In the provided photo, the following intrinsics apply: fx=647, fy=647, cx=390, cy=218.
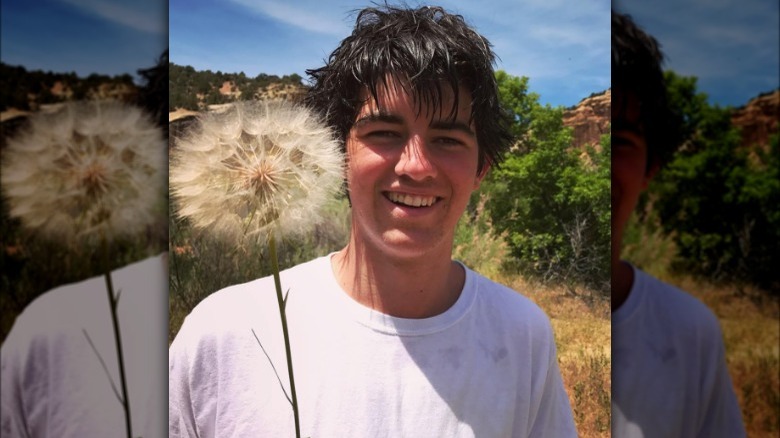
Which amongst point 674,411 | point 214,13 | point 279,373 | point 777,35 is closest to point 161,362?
point 279,373

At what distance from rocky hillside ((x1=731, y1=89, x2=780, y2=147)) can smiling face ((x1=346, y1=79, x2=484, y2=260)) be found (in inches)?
49.3

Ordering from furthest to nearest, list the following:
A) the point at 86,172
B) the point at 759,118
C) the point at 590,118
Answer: the point at 590,118, the point at 86,172, the point at 759,118

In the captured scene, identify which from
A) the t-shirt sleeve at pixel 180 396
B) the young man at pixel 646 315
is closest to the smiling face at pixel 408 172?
the young man at pixel 646 315

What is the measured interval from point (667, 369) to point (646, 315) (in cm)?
28

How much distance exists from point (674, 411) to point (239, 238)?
94.1 inches

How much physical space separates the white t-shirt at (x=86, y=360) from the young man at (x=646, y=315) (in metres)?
2.42

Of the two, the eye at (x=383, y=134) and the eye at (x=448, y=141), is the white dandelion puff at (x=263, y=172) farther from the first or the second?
the eye at (x=448, y=141)

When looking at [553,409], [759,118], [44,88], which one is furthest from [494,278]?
[44,88]

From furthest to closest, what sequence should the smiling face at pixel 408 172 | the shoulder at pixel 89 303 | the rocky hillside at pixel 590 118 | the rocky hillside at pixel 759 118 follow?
the rocky hillside at pixel 590 118
the smiling face at pixel 408 172
the shoulder at pixel 89 303
the rocky hillside at pixel 759 118

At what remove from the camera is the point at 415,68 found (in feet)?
10.4

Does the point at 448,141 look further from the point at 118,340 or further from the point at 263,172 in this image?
the point at 118,340

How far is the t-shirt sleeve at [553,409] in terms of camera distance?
331cm

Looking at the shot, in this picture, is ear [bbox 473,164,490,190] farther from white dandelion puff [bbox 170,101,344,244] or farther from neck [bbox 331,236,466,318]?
white dandelion puff [bbox 170,101,344,244]

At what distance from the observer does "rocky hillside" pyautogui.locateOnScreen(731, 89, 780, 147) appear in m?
2.94
